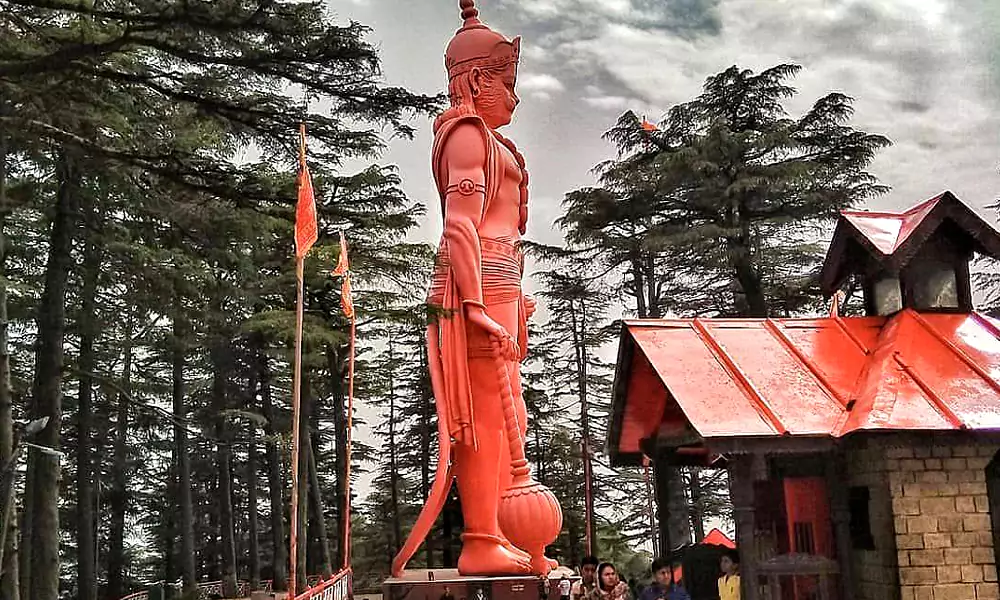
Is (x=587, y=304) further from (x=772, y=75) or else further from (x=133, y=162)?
(x=133, y=162)

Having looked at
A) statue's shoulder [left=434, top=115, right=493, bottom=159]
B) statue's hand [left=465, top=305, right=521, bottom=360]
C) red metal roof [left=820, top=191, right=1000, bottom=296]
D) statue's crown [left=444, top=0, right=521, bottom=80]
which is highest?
statue's crown [left=444, top=0, right=521, bottom=80]

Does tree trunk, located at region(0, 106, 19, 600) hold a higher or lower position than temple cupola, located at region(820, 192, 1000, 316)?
lower

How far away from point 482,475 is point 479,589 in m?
1.28

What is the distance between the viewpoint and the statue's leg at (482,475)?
905cm

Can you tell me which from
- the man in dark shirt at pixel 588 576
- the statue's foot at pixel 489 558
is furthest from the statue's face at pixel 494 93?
the man in dark shirt at pixel 588 576

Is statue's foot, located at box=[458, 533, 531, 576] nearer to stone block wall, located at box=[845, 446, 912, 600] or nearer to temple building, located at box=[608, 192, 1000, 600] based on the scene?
temple building, located at box=[608, 192, 1000, 600]

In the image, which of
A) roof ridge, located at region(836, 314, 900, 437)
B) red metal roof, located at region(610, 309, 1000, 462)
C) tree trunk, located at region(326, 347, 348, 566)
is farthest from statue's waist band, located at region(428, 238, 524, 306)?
tree trunk, located at region(326, 347, 348, 566)

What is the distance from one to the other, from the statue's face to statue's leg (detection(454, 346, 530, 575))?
274cm

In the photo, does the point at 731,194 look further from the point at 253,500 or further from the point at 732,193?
the point at 253,500

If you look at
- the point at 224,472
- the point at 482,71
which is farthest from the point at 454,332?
the point at 224,472

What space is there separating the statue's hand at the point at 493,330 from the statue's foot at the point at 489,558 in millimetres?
1950

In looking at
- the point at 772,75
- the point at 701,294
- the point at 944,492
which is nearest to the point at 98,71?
the point at 944,492

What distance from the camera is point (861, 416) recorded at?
636 cm

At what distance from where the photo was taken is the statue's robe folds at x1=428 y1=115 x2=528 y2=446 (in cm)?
934
